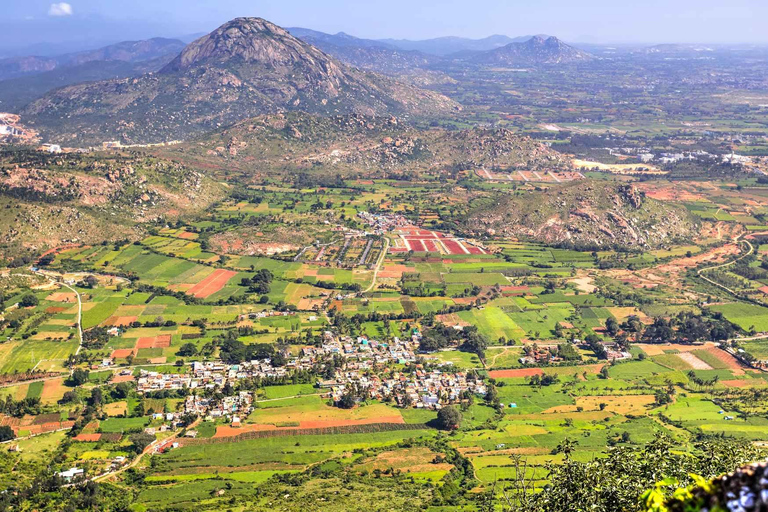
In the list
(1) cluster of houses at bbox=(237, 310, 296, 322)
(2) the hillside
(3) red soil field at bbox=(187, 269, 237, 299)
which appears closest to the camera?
(1) cluster of houses at bbox=(237, 310, 296, 322)

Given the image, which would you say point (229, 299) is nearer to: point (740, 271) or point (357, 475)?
point (357, 475)

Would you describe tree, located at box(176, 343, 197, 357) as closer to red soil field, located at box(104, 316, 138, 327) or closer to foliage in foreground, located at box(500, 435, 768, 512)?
red soil field, located at box(104, 316, 138, 327)

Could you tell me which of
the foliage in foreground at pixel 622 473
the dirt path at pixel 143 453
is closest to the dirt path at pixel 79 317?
the dirt path at pixel 143 453

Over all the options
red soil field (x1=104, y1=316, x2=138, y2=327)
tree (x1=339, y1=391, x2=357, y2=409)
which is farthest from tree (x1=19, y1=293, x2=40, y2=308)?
tree (x1=339, y1=391, x2=357, y2=409)

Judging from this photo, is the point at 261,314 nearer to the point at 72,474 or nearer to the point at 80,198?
the point at 72,474

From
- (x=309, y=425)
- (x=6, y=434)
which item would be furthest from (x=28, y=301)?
(x=309, y=425)
